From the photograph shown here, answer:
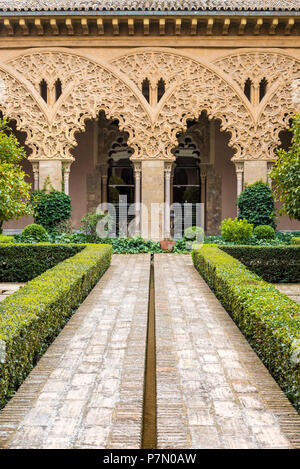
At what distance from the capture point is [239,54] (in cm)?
1320

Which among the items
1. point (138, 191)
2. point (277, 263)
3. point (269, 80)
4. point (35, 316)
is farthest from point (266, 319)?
point (269, 80)

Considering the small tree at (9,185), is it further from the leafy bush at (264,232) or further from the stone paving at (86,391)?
the leafy bush at (264,232)

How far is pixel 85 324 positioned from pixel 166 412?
90.8 inches

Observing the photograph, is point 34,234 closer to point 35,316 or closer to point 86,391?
point 35,316

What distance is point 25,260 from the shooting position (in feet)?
29.8

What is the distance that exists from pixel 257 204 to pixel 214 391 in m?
10.4

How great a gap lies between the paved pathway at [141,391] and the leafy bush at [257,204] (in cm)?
804

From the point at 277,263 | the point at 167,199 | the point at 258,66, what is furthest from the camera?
the point at 167,199

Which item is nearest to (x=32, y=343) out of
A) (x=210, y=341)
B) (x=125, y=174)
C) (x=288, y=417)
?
(x=210, y=341)

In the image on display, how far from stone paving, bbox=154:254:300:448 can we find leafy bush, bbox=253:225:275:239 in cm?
715

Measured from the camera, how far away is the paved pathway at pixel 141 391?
8.51ft

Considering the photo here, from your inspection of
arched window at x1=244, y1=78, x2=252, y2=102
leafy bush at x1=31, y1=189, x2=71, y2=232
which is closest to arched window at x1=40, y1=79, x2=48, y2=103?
leafy bush at x1=31, y1=189, x2=71, y2=232

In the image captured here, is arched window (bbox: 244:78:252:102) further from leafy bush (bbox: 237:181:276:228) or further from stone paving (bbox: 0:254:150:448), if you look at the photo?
stone paving (bbox: 0:254:150:448)

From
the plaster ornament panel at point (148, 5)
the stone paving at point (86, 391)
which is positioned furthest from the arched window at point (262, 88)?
the stone paving at point (86, 391)
